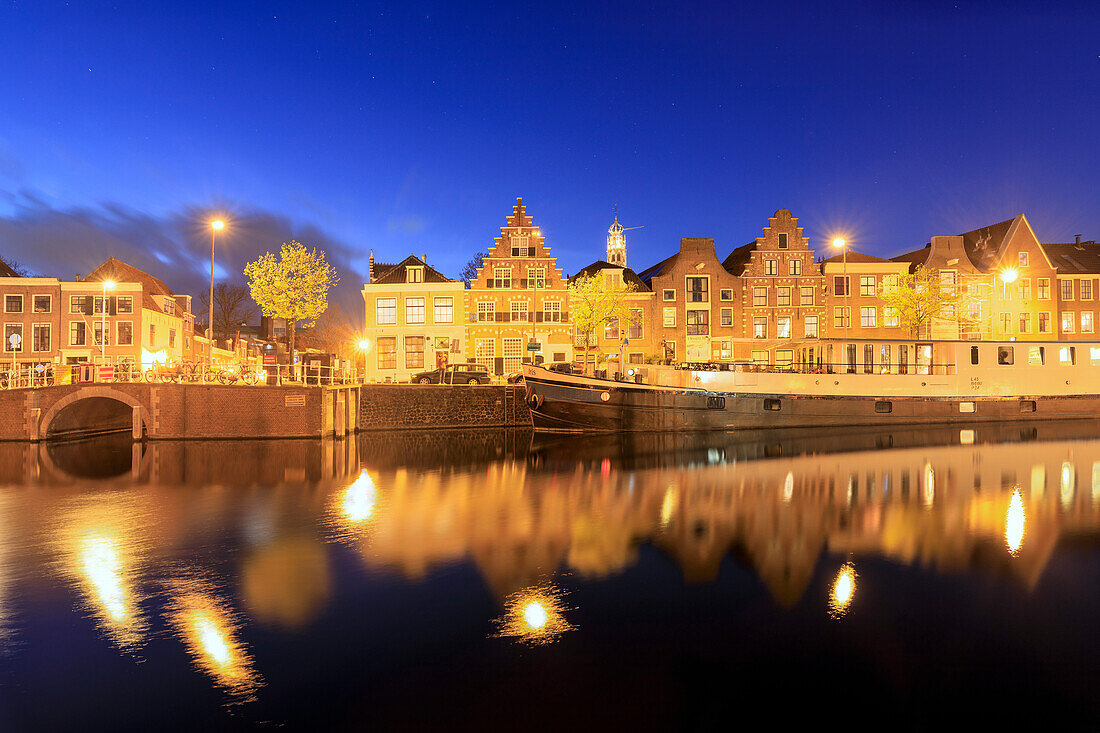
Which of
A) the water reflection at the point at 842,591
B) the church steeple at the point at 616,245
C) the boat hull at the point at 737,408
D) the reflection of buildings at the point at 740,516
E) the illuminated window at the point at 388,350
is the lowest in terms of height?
the reflection of buildings at the point at 740,516

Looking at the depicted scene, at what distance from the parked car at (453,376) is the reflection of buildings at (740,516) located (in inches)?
726

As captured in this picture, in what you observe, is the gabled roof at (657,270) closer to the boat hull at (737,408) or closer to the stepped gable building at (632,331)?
the stepped gable building at (632,331)

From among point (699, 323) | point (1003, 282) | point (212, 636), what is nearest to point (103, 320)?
point (212, 636)

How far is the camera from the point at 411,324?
49.8 meters

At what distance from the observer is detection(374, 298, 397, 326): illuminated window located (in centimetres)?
4981

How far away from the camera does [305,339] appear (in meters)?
96.1

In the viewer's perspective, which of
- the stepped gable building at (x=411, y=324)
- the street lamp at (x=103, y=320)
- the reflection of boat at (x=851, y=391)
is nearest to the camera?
the street lamp at (x=103, y=320)

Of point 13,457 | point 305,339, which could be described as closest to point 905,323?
point 13,457

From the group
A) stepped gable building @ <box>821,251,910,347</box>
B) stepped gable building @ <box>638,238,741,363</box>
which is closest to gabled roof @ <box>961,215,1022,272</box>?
stepped gable building @ <box>821,251,910,347</box>

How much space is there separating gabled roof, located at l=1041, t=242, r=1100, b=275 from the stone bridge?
6246 cm

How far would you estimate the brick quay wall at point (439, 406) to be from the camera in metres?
40.3

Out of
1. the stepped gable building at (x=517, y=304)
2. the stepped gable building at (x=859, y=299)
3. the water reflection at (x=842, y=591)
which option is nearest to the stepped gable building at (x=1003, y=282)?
the stepped gable building at (x=859, y=299)

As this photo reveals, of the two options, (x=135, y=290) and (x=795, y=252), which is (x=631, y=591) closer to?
(x=795, y=252)

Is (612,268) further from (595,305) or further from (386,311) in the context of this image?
(386,311)
